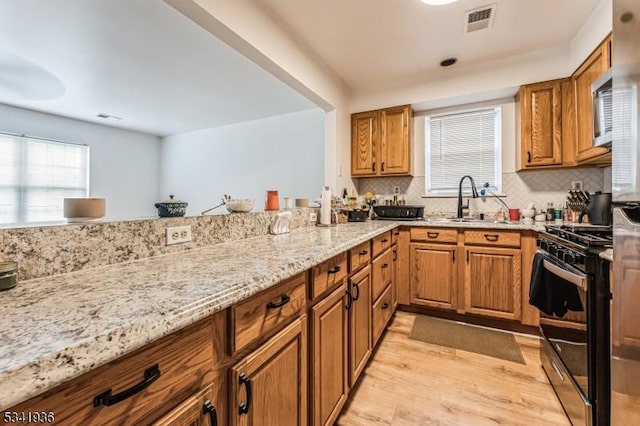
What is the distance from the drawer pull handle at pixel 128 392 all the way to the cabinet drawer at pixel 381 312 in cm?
151

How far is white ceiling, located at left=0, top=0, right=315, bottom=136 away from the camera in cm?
216

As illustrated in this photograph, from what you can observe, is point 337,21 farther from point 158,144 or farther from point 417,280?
point 158,144

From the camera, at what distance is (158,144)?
617 cm

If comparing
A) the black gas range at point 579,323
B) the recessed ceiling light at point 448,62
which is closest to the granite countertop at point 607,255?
the black gas range at point 579,323

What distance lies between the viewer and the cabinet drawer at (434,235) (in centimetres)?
252

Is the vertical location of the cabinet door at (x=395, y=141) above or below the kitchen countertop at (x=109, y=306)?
above

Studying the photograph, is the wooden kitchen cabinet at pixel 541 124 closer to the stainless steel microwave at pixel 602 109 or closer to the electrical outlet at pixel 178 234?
the stainless steel microwave at pixel 602 109

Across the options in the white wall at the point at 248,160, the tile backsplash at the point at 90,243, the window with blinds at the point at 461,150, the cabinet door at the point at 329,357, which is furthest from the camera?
the white wall at the point at 248,160

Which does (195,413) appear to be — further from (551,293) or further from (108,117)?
(108,117)

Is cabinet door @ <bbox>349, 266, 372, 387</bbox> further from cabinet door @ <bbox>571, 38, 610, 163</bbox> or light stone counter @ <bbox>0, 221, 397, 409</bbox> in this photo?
cabinet door @ <bbox>571, 38, 610, 163</bbox>

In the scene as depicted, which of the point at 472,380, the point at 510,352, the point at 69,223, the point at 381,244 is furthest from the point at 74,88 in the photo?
the point at 510,352

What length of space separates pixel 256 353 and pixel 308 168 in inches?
140

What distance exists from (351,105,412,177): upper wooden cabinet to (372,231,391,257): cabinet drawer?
1055 millimetres

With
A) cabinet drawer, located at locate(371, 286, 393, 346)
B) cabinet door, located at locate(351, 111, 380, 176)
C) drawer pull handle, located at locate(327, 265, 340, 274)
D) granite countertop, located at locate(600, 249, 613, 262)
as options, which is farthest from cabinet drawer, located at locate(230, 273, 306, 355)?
cabinet door, located at locate(351, 111, 380, 176)
